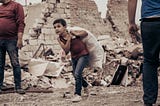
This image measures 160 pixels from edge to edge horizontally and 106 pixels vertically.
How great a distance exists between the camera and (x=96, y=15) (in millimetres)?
21078

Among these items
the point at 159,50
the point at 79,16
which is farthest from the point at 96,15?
the point at 159,50

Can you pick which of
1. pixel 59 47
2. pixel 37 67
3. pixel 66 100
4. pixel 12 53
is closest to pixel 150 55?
pixel 66 100

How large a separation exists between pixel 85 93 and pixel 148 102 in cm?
261

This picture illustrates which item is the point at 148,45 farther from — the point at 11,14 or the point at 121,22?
the point at 121,22

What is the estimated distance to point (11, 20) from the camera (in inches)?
259

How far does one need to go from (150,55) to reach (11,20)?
3293mm

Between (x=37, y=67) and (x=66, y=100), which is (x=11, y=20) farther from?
(x=37, y=67)

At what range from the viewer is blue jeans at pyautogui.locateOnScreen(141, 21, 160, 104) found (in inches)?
150

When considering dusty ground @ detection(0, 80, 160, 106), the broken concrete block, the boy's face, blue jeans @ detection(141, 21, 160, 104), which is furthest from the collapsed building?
blue jeans @ detection(141, 21, 160, 104)

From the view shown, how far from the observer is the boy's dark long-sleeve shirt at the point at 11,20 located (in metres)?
6.52

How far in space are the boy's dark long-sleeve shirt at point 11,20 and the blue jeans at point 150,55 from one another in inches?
119

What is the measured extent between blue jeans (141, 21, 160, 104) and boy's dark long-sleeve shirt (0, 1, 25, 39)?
303 cm

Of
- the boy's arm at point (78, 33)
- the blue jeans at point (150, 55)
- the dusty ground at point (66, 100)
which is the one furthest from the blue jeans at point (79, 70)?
the blue jeans at point (150, 55)

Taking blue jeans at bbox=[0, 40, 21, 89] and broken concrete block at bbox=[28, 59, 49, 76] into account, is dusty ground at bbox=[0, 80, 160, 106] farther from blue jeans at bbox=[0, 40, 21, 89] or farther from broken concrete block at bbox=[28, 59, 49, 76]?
broken concrete block at bbox=[28, 59, 49, 76]
